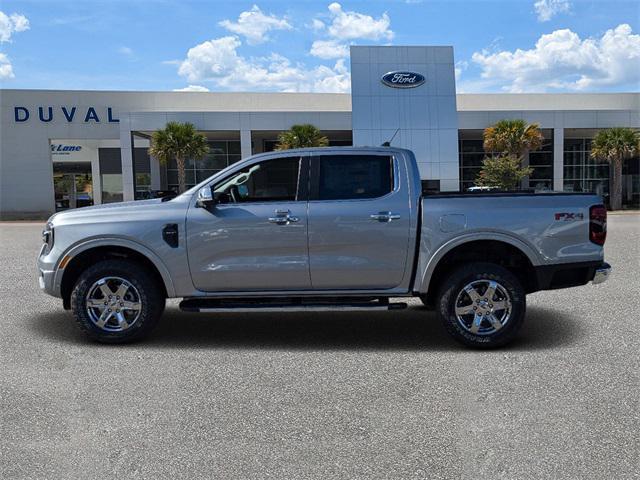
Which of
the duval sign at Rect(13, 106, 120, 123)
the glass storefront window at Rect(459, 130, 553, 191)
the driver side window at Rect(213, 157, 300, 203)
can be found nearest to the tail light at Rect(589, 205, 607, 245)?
the driver side window at Rect(213, 157, 300, 203)

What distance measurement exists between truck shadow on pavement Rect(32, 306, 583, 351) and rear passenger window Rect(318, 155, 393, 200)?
1.51 metres

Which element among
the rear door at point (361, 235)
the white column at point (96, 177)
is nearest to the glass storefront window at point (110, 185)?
the white column at point (96, 177)

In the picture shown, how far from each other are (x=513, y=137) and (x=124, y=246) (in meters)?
31.6

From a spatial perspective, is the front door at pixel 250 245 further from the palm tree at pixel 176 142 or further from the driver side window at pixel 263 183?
the palm tree at pixel 176 142

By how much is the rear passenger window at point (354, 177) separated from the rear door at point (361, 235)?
10 millimetres

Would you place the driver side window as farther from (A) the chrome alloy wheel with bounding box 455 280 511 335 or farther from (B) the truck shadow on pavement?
(A) the chrome alloy wheel with bounding box 455 280 511 335

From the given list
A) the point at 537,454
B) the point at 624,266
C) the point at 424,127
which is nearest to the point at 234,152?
the point at 424,127

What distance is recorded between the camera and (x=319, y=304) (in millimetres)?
5590

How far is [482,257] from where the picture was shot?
585 centimetres

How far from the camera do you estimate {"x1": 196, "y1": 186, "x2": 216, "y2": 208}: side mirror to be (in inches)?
218

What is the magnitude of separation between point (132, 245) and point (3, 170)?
38088 millimetres

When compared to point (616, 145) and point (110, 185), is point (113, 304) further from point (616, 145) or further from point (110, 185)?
point (110, 185)

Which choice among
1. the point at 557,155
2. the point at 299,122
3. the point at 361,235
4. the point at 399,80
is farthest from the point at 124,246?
the point at 557,155

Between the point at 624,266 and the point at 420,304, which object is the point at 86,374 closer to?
the point at 420,304
